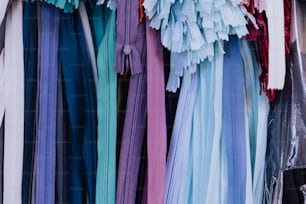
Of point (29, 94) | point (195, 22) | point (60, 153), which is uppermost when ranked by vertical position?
point (195, 22)

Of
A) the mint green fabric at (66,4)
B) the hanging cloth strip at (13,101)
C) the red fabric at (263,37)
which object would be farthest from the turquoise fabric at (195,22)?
the hanging cloth strip at (13,101)

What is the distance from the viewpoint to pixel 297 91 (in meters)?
0.99

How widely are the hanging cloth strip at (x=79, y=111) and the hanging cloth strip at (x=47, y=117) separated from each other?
21 millimetres

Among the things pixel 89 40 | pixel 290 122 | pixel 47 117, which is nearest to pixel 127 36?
pixel 89 40

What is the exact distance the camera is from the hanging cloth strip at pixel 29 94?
39.3 inches

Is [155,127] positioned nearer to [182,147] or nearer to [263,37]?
[182,147]

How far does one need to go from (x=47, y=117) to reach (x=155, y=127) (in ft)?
0.60

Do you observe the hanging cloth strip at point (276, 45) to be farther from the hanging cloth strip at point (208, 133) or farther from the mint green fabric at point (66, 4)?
the mint green fabric at point (66, 4)

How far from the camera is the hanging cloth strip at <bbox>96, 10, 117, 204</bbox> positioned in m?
0.98

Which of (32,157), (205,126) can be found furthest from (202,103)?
(32,157)

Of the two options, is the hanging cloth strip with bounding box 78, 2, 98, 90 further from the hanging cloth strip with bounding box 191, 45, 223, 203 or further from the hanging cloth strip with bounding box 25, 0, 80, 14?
the hanging cloth strip with bounding box 191, 45, 223, 203

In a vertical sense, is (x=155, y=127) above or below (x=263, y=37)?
below

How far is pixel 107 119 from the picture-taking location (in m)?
0.99

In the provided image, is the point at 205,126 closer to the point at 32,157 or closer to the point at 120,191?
the point at 120,191
